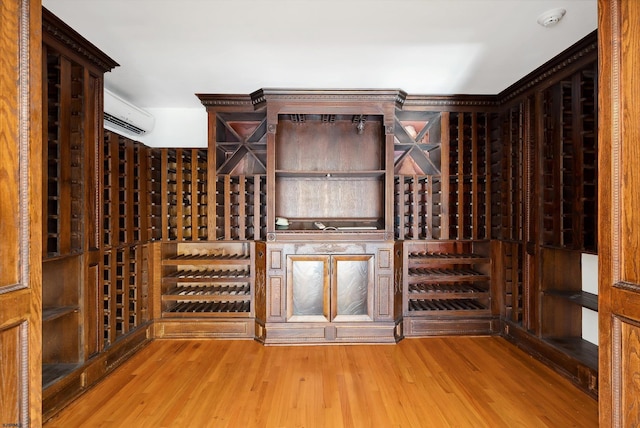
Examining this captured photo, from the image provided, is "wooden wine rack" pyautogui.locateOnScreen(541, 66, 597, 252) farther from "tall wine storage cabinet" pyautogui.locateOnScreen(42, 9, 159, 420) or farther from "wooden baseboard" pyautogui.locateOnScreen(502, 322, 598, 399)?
"tall wine storage cabinet" pyautogui.locateOnScreen(42, 9, 159, 420)

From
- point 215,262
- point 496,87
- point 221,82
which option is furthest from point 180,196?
point 496,87

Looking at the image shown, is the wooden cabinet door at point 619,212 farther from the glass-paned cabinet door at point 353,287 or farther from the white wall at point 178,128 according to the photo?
the white wall at point 178,128

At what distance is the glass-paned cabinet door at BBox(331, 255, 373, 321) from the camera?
10.8ft

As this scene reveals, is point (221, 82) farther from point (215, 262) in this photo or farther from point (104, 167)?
point (215, 262)

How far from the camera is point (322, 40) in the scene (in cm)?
236

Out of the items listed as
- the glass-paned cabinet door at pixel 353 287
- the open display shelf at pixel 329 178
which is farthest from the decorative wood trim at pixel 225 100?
the glass-paned cabinet door at pixel 353 287

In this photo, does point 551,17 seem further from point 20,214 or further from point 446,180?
point 20,214

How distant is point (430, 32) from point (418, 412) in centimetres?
253

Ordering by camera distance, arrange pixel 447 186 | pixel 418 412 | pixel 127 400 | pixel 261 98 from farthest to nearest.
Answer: pixel 447 186
pixel 261 98
pixel 127 400
pixel 418 412

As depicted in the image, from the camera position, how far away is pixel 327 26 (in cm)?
219

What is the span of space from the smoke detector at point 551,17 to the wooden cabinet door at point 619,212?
92 cm

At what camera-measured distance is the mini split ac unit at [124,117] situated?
314cm

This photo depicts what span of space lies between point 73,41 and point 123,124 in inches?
45.3

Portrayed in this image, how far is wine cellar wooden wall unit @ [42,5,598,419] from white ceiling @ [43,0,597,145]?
21 centimetres
